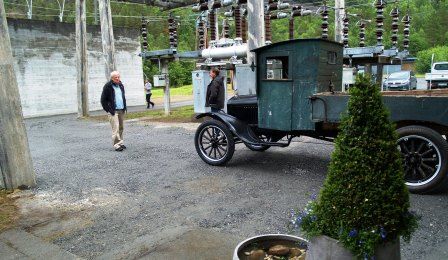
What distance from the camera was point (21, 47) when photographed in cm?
1984

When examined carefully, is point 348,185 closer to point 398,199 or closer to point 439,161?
point 398,199

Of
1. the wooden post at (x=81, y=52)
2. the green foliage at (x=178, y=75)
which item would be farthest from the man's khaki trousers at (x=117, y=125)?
the green foliage at (x=178, y=75)

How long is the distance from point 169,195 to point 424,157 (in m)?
3.73

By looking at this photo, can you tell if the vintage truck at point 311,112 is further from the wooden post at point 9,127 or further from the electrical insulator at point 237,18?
the electrical insulator at point 237,18

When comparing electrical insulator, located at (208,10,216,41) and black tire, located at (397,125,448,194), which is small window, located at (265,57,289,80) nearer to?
black tire, located at (397,125,448,194)

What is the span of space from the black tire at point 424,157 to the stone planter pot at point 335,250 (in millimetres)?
3003

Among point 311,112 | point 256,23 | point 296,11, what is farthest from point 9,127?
point 296,11

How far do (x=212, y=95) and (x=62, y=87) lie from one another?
14.3 meters

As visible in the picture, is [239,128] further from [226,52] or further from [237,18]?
[237,18]

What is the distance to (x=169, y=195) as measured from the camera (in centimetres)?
605

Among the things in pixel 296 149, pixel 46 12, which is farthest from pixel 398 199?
pixel 46 12

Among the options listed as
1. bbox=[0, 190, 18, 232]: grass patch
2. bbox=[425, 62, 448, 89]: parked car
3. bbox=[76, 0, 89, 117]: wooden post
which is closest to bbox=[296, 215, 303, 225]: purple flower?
bbox=[0, 190, 18, 232]: grass patch

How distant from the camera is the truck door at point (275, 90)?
6676mm

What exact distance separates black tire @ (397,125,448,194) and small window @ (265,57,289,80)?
7.05 ft
